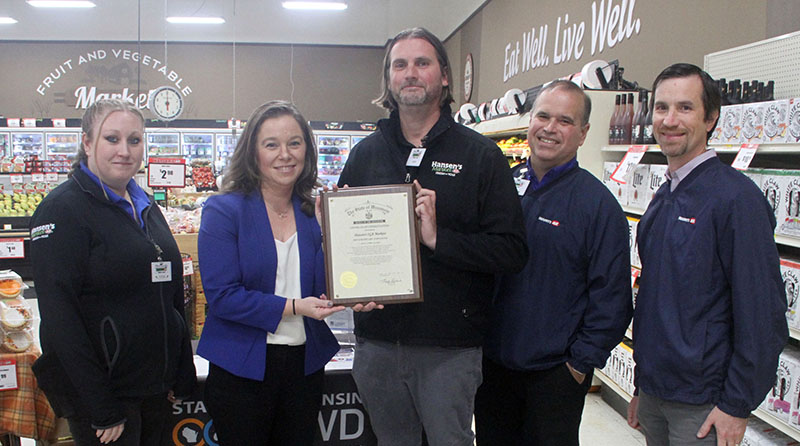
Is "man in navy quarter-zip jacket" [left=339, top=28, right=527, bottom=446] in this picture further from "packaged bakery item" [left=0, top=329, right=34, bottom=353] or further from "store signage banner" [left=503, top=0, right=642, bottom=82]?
"store signage banner" [left=503, top=0, right=642, bottom=82]

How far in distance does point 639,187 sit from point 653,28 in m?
1.61

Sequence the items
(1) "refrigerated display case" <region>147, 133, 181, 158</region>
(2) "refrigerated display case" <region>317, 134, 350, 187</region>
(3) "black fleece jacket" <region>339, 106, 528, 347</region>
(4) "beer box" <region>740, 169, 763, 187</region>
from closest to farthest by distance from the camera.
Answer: (3) "black fleece jacket" <region>339, 106, 528, 347</region>, (4) "beer box" <region>740, 169, 763, 187</region>, (1) "refrigerated display case" <region>147, 133, 181, 158</region>, (2) "refrigerated display case" <region>317, 134, 350, 187</region>

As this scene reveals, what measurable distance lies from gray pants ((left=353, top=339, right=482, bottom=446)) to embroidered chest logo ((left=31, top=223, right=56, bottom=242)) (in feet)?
3.39

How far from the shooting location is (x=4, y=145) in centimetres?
1062

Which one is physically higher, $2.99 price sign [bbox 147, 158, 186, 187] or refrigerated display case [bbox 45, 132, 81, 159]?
refrigerated display case [bbox 45, 132, 81, 159]

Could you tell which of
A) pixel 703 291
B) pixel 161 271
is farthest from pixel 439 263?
pixel 161 271

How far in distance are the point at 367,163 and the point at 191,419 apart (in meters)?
1.49

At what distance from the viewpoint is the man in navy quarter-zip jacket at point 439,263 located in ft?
5.87

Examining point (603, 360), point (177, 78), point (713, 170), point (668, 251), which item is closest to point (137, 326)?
point (603, 360)

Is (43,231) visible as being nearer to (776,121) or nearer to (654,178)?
(776,121)

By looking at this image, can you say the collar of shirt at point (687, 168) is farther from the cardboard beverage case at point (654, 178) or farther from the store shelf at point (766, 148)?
the cardboard beverage case at point (654, 178)

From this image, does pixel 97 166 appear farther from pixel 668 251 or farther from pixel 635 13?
pixel 635 13

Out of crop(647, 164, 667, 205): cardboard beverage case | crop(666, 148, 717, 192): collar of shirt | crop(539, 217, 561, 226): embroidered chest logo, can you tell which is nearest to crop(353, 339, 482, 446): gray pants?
crop(539, 217, 561, 226): embroidered chest logo

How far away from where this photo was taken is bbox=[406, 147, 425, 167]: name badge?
1838mm
